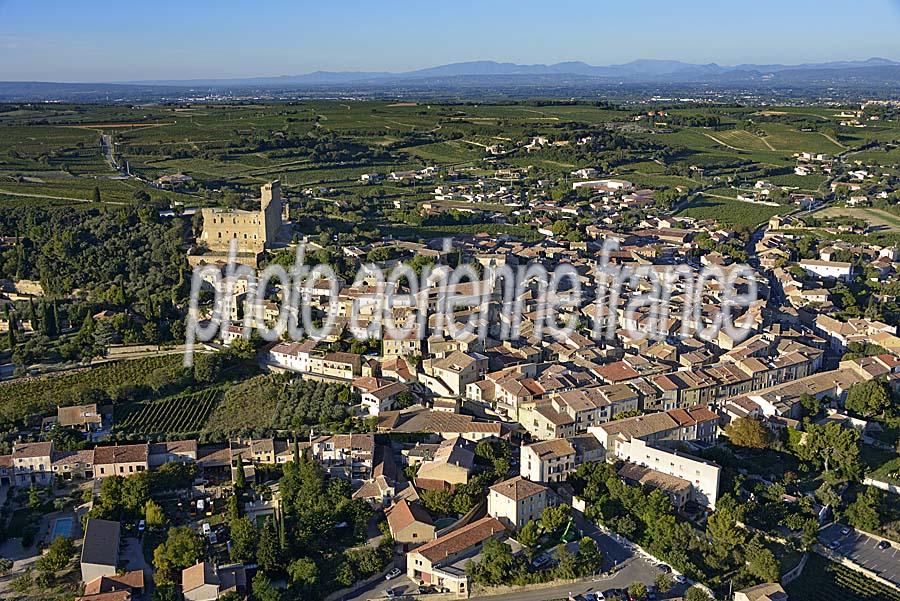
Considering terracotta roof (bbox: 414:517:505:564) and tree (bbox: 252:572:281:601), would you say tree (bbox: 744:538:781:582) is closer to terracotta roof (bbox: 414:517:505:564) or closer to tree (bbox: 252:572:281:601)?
terracotta roof (bbox: 414:517:505:564)

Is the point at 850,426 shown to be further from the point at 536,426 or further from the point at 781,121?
the point at 781,121

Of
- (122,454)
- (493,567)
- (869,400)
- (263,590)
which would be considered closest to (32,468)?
(122,454)

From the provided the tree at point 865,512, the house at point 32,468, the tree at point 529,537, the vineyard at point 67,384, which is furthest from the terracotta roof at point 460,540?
the vineyard at point 67,384

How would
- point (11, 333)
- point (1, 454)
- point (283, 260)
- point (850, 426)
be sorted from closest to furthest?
point (1, 454) < point (850, 426) < point (11, 333) < point (283, 260)

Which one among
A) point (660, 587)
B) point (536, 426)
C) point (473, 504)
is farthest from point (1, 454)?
point (660, 587)

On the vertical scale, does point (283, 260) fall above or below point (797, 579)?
above

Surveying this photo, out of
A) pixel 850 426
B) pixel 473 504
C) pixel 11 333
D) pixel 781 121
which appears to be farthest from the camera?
pixel 781 121

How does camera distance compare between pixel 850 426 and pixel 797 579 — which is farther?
pixel 850 426

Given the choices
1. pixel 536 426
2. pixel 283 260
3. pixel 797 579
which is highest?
pixel 283 260
